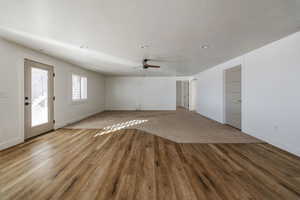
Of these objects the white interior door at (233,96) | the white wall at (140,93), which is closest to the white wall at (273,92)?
the white interior door at (233,96)

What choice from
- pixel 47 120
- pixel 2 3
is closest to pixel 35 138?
pixel 47 120

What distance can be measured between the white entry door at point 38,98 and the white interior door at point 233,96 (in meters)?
6.20

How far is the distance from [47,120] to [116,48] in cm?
317

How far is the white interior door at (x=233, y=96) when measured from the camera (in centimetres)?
446

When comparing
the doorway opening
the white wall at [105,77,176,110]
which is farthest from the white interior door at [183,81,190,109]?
the white wall at [105,77,176,110]

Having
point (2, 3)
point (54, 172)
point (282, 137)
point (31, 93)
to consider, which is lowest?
point (54, 172)

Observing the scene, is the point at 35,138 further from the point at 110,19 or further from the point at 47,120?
the point at 110,19

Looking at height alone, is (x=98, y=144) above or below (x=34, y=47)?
below

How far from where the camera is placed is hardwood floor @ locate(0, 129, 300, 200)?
1.61 meters

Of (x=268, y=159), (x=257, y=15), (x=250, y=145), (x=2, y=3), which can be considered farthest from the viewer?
(x=250, y=145)

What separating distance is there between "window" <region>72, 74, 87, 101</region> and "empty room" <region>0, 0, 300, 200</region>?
83cm

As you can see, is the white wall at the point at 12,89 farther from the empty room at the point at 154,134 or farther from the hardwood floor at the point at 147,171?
the hardwood floor at the point at 147,171

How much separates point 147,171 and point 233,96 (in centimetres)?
422

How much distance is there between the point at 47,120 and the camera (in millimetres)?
4176
